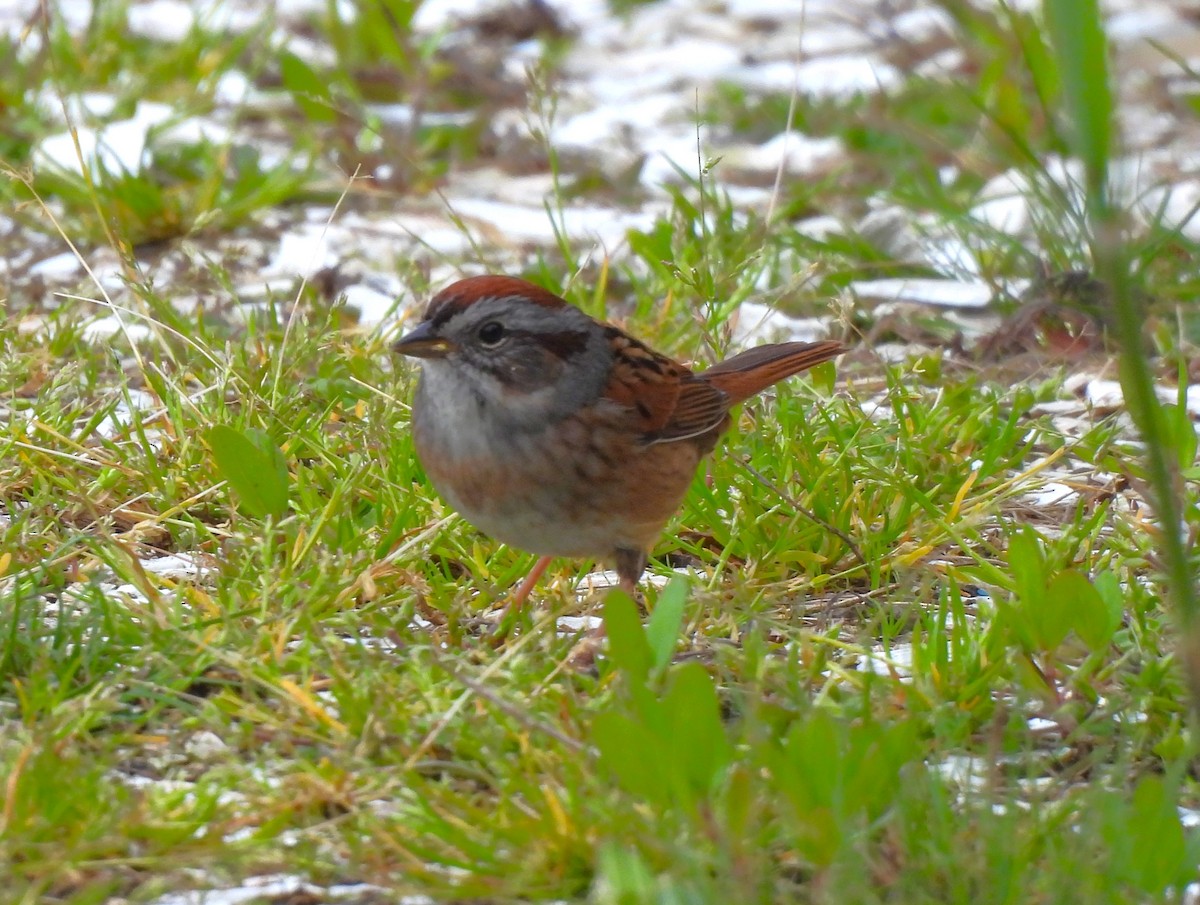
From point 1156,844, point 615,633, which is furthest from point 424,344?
point 1156,844

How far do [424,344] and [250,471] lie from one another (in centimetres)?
47

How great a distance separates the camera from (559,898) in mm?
2402

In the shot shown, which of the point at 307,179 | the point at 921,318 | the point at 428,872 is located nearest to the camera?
the point at 428,872

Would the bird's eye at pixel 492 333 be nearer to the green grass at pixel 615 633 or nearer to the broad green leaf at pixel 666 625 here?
the green grass at pixel 615 633

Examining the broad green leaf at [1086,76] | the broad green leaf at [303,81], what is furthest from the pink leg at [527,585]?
the broad green leaf at [303,81]

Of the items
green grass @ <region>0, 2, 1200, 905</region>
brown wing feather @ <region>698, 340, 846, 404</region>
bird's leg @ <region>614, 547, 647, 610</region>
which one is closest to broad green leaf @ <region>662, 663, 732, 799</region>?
green grass @ <region>0, 2, 1200, 905</region>

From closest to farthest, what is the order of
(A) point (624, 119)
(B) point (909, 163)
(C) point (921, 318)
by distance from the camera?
(C) point (921, 318)
(B) point (909, 163)
(A) point (624, 119)

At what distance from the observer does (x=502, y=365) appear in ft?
12.0

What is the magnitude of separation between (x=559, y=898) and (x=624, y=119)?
5.51 meters

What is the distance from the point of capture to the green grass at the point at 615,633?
2.39 m

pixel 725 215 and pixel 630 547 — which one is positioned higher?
pixel 725 215

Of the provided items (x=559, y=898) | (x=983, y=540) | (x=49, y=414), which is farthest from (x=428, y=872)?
(x=49, y=414)

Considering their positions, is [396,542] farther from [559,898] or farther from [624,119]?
[624,119]

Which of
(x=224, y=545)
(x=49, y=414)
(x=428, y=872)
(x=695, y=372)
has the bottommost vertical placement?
(x=428, y=872)
